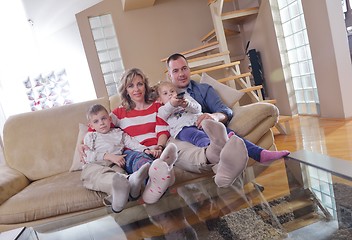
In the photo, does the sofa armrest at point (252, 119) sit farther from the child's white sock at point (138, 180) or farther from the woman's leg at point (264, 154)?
the child's white sock at point (138, 180)

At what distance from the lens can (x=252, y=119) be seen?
1.90m

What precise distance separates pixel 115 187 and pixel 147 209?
0.57 feet

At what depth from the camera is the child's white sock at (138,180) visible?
1.42 m

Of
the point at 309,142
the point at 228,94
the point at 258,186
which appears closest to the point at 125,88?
the point at 228,94

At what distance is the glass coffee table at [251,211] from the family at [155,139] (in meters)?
0.08

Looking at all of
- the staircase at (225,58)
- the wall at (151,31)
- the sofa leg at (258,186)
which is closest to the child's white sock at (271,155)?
the sofa leg at (258,186)

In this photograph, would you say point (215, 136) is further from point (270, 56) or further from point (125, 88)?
point (270, 56)

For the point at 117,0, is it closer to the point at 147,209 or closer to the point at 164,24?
the point at 164,24

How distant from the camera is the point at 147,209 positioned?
4.50 feet

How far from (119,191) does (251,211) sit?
57 cm

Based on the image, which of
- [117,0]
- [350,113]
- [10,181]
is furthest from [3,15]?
[350,113]

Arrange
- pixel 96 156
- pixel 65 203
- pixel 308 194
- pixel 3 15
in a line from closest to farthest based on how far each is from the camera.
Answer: pixel 308 194 → pixel 65 203 → pixel 96 156 → pixel 3 15

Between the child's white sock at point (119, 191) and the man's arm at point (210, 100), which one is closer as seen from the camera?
the child's white sock at point (119, 191)

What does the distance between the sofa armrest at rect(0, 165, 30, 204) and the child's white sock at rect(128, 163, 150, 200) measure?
856 mm
